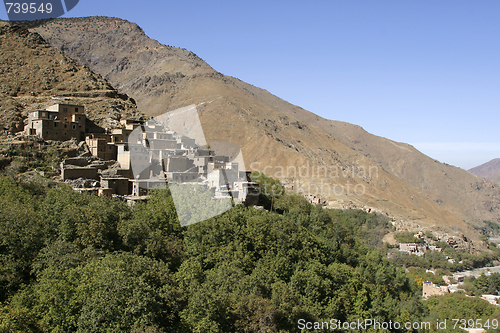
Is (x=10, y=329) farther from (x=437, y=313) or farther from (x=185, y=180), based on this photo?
(x=437, y=313)

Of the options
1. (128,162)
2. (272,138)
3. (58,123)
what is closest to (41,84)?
(58,123)

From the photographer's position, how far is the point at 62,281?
654 inches

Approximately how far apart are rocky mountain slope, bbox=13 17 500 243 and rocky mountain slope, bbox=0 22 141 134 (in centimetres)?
4416

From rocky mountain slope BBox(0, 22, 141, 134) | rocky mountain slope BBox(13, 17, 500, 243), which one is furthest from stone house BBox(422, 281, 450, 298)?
rocky mountain slope BBox(0, 22, 141, 134)

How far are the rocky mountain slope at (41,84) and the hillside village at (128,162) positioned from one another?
4.25 metres

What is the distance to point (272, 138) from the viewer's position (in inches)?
4247

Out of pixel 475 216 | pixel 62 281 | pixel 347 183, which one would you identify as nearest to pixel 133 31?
pixel 347 183

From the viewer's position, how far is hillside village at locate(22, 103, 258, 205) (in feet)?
108

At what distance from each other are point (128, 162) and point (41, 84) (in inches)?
1168

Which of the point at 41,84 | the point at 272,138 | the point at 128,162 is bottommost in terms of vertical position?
the point at 128,162

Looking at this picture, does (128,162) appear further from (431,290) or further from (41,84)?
(431,290)

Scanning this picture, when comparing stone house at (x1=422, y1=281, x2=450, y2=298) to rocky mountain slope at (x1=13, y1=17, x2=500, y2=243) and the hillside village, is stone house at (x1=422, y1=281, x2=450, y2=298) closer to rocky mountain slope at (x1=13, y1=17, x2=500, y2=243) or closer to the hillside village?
the hillside village

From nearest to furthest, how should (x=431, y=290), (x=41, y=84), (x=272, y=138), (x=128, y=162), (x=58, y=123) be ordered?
(x=128, y=162), (x=58, y=123), (x=431, y=290), (x=41, y=84), (x=272, y=138)

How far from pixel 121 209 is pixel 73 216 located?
4243 mm
